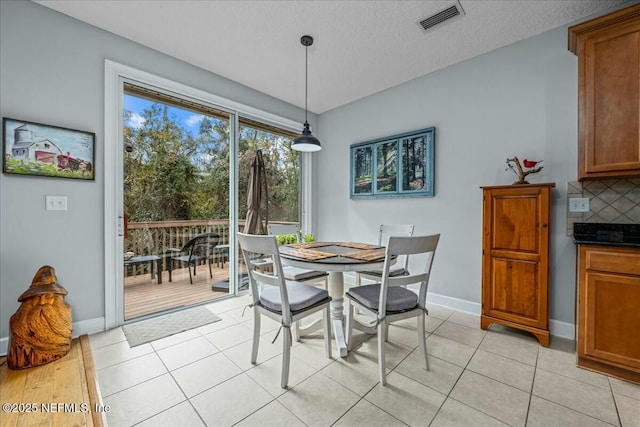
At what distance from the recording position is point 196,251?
322cm

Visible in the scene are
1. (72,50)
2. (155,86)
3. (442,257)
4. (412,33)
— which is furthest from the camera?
(442,257)

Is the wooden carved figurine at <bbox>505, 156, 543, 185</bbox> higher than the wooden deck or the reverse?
higher

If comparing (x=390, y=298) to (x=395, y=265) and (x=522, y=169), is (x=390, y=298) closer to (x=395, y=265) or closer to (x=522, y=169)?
(x=395, y=265)

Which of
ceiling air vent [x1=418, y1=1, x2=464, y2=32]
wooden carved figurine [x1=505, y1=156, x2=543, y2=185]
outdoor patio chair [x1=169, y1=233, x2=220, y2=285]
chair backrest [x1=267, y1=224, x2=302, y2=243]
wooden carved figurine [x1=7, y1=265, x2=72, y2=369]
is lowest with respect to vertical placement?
wooden carved figurine [x1=7, y1=265, x2=72, y2=369]

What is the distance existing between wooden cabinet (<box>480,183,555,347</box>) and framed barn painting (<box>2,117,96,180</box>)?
3.54 meters

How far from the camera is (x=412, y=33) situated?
242cm

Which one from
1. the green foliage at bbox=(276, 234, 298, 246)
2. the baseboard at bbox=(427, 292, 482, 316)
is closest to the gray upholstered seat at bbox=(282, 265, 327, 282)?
the green foliage at bbox=(276, 234, 298, 246)

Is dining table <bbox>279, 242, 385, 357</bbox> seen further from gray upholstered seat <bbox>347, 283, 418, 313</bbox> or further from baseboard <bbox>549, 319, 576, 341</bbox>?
baseboard <bbox>549, 319, 576, 341</bbox>

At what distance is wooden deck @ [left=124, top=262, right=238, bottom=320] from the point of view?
8.95 ft

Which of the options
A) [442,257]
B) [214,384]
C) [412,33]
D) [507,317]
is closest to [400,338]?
[507,317]

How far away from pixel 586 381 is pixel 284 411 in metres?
1.91

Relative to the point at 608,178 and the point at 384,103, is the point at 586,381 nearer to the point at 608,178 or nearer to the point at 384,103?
the point at 608,178

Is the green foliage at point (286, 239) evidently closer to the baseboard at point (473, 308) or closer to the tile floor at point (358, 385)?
the tile floor at point (358, 385)

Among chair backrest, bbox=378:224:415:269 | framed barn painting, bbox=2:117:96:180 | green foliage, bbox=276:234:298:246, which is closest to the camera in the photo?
framed barn painting, bbox=2:117:96:180
